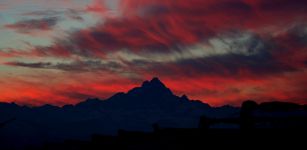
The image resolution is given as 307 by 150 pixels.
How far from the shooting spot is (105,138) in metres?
24.8

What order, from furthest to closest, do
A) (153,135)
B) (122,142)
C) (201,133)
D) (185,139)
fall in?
1. (122,142)
2. (153,135)
3. (185,139)
4. (201,133)

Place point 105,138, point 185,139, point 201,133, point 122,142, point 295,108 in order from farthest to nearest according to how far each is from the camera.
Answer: point 105,138
point 122,142
point 185,139
point 201,133
point 295,108

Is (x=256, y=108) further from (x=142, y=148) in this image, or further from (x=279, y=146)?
(x=142, y=148)

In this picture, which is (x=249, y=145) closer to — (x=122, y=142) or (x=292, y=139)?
(x=292, y=139)

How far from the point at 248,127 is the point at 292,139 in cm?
131

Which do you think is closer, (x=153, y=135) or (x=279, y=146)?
(x=279, y=146)

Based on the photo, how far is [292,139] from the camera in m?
12.5

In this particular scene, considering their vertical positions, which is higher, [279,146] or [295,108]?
[295,108]

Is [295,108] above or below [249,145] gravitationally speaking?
above

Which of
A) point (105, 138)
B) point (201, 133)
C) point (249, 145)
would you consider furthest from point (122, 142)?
point (249, 145)

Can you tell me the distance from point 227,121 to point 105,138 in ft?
39.3

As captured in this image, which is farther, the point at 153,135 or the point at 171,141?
the point at 153,135

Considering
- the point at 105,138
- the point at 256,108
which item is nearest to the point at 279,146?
the point at 256,108

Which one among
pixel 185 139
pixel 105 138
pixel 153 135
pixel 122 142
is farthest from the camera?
pixel 105 138
